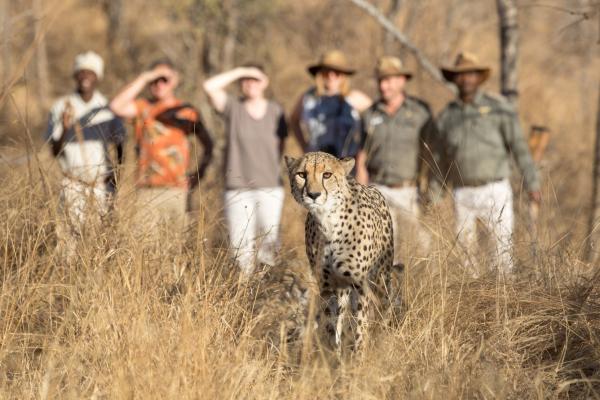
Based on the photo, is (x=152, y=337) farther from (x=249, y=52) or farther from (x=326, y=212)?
(x=249, y=52)

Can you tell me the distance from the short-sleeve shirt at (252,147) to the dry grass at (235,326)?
4.71 feet

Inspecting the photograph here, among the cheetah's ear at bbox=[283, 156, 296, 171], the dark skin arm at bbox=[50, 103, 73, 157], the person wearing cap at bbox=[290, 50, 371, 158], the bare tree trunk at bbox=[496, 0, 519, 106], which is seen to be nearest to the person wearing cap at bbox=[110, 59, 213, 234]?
the dark skin arm at bbox=[50, 103, 73, 157]

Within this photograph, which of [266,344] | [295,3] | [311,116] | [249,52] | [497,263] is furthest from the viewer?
[295,3]

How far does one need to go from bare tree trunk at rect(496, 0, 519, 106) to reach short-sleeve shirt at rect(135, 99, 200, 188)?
2664 millimetres

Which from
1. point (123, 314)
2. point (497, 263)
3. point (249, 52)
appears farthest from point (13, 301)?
point (249, 52)

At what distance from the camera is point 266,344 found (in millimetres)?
4199

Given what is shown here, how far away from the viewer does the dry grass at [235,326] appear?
11.9ft

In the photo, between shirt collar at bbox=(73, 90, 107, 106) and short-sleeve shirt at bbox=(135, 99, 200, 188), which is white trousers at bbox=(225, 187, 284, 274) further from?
shirt collar at bbox=(73, 90, 107, 106)

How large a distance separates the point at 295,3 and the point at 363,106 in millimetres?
9596

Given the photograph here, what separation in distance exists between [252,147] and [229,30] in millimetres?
7542

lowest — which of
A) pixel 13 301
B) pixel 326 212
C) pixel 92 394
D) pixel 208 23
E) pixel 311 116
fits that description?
pixel 92 394

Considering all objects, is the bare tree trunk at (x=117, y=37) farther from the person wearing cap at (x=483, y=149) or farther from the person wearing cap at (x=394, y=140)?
the person wearing cap at (x=483, y=149)

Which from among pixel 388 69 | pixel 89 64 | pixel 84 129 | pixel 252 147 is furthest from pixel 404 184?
pixel 89 64

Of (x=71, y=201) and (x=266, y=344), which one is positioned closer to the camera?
(x=266, y=344)
